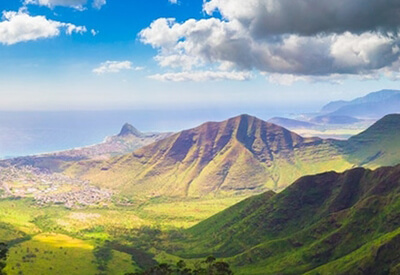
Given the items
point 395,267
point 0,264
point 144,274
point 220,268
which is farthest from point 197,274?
point 395,267

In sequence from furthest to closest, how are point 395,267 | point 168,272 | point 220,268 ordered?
point 395,267 → point 168,272 → point 220,268

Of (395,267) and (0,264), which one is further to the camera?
(395,267)

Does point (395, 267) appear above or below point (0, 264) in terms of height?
below

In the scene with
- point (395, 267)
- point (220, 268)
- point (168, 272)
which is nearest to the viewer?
point (220, 268)

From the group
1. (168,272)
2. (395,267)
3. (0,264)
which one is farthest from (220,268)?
(395,267)

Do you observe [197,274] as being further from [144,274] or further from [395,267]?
[395,267]

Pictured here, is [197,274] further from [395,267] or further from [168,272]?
[395,267]

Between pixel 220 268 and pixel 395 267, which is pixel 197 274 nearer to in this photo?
pixel 220 268
